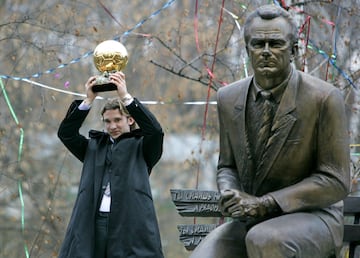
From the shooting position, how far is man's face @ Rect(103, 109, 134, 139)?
7.38 m

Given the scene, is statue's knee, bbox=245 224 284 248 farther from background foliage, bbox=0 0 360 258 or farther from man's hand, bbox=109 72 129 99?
background foliage, bbox=0 0 360 258

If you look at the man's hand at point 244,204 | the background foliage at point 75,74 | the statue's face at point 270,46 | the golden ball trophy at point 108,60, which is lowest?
the man's hand at point 244,204

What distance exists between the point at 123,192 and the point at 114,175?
0.13 m

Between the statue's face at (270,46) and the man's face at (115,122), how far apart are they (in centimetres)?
164

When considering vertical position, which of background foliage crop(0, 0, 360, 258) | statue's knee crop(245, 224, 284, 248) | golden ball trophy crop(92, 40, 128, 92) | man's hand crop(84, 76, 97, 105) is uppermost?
background foliage crop(0, 0, 360, 258)

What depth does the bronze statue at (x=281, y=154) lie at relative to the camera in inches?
230

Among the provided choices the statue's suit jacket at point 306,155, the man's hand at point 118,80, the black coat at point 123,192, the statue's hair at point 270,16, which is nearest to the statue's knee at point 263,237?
the statue's suit jacket at point 306,155

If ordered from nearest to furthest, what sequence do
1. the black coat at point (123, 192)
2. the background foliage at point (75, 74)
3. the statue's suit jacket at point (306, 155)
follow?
the statue's suit jacket at point (306, 155), the black coat at point (123, 192), the background foliage at point (75, 74)

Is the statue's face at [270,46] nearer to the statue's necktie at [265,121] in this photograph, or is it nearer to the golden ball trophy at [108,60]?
the statue's necktie at [265,121]

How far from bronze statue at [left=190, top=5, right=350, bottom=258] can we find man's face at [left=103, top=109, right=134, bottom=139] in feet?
4.52

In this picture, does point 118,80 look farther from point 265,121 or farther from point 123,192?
point 265,121

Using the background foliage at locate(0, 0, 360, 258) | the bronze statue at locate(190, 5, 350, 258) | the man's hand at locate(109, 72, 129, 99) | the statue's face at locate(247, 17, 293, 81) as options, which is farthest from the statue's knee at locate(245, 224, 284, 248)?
the background foliage at locate(0, 0, 360, 258)

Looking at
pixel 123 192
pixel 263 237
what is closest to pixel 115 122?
pixel 123 192

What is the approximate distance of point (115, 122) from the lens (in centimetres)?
740
